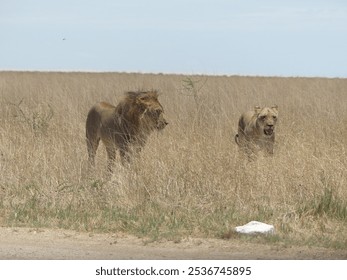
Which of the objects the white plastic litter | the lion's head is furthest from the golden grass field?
the lion's head

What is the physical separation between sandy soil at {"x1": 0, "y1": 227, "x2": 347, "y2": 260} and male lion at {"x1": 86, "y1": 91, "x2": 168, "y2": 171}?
2428 millimetres

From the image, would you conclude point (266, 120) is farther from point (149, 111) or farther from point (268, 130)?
point (149, 111)

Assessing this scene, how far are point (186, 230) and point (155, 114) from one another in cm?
291

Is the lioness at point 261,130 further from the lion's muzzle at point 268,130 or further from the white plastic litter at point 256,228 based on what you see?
the white plastic litter at point 256,228

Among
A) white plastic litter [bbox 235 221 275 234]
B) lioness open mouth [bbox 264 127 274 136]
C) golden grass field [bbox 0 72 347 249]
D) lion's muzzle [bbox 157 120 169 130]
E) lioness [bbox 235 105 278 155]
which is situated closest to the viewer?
white plastic litter [bbox 235 221 275 234]

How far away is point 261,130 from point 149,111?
216 centimetres

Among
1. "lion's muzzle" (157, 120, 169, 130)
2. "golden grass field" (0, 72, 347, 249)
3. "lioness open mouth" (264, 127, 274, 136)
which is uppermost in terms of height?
"lion's muzzle" (157, 120, 169, 130)

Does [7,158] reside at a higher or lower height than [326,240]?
higher

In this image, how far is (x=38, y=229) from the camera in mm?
7645

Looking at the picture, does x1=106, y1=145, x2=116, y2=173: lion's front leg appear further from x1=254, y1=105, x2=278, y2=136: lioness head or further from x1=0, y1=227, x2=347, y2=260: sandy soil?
x1=0, y1=227, x2=347, y2=260: sandy soil

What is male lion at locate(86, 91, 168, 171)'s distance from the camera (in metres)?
10.1
